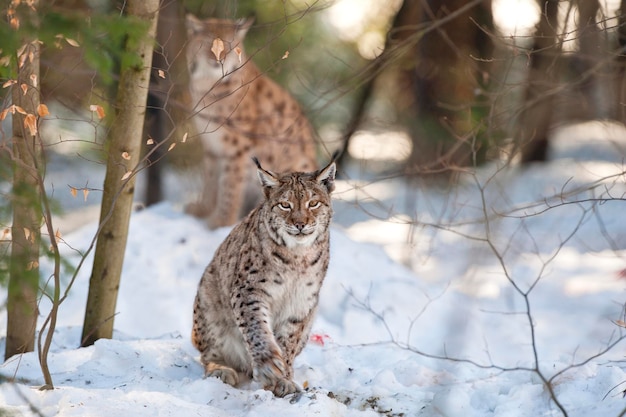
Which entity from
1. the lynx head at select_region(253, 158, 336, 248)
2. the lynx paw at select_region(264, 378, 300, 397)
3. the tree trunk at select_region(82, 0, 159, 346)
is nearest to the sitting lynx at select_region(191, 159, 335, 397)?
the lynx head at select_region(253, 158, 336, 248)

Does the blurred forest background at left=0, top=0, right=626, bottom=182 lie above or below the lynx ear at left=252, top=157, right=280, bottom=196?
above

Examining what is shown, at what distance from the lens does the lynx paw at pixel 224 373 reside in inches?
215

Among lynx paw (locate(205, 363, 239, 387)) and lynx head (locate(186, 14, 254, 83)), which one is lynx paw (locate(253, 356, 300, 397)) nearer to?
lynx paw (locate(205, 363, 239, 387))

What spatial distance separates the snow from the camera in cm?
498

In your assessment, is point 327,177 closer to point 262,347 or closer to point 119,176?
point 262,347

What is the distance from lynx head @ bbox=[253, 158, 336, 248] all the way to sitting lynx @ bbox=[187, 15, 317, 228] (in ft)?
11.0

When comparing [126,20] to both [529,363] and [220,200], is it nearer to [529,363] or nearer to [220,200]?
[529,363]

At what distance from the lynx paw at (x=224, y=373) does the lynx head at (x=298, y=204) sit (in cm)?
86

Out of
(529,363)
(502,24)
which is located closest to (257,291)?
(529,363)

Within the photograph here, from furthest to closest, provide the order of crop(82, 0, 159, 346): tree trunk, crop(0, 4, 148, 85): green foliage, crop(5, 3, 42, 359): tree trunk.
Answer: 1. crop(82, 0, 159, 346): tree trunk
2. crop(5, 3, 42, 359): tree trunk
3. crop(0, 4, 148, 85): green foliage

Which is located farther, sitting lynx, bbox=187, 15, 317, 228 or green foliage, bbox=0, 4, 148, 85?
sitting lynx, bbox=187, 15, 317, 228

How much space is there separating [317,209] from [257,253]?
47 centimetres

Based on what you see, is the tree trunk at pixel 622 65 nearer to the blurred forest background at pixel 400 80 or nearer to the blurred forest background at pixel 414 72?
the blurred forest background at pixel 400 80

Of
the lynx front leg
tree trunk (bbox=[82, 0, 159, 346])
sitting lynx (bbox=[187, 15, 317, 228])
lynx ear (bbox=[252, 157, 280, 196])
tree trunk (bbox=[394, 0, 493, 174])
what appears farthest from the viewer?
tree trunk (bbox=[394, 0, 493, 174])
